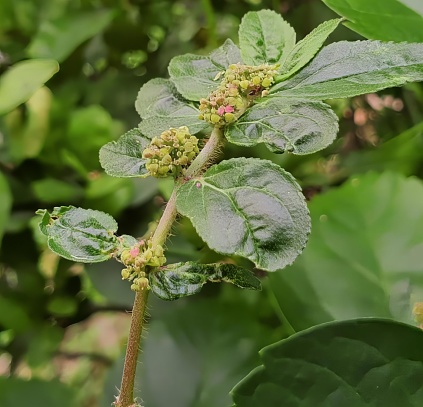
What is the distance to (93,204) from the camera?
43 centimetres

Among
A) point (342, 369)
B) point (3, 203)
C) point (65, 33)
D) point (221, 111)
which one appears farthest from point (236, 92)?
point (65, 33)

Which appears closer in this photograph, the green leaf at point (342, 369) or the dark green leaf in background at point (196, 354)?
the green leaf at point (342, 369)

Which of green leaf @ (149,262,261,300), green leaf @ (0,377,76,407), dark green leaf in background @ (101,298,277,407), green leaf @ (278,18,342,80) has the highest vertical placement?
green leaf @ (278,18,342,80)

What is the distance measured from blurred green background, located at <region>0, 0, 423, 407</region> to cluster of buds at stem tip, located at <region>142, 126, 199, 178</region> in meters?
0.10

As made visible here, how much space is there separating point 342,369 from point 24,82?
279 mm

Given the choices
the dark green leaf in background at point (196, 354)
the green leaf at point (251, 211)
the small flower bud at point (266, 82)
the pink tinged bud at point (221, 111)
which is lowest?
the dark green leaf in background at point (196, 354)

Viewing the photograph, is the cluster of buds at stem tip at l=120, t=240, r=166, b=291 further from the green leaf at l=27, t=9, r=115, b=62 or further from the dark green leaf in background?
the green leaf at l=27, t=9, r=115, b=62

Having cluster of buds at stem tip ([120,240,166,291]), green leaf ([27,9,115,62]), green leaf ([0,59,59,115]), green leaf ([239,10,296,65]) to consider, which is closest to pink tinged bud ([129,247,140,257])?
cluster of buds at stem tip ([120,240,166,291])

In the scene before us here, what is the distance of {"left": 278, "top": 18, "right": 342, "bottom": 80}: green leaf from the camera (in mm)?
238

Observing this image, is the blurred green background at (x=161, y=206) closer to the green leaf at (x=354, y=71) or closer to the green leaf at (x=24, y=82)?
the green leaf at (x=24, y=82)

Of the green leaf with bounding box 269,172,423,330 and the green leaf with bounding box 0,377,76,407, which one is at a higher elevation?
the green leaf with bounding box 269,172,423,330

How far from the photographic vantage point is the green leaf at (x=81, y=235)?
0.22 meters

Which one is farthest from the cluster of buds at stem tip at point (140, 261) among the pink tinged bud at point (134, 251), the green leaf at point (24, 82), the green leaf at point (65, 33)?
the green leaf at point (65, 33)

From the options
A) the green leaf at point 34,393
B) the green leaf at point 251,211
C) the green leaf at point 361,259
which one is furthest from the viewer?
Result: the green leaf at point 34,393
